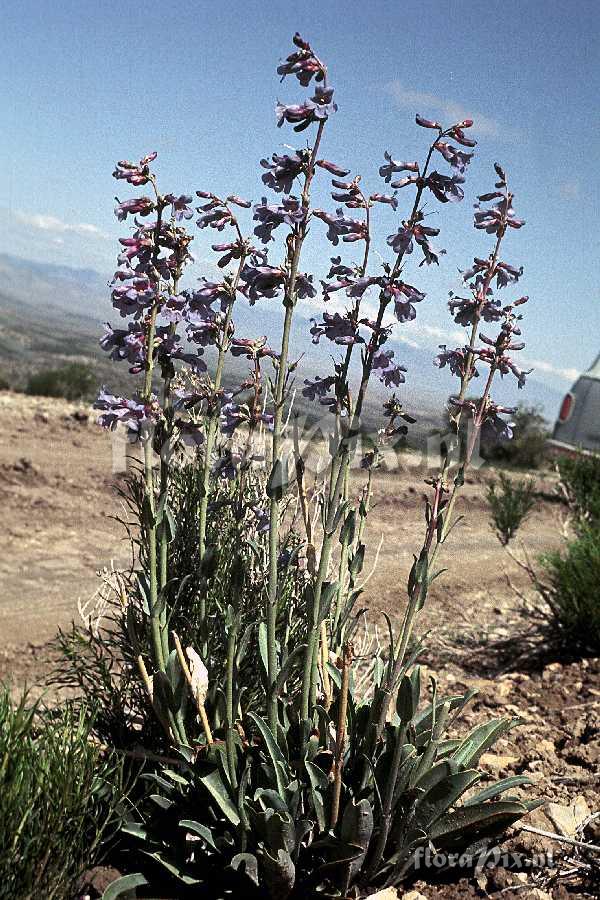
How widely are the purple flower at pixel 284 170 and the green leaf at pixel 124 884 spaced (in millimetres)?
1801

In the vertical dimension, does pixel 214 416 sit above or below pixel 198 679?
above

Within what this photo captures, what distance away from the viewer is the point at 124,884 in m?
2.18

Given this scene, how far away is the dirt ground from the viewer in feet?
8.73

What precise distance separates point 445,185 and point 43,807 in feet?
5.99

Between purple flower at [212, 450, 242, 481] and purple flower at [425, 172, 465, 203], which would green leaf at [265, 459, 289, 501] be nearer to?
purple flower at [212, 450, 242, 481]

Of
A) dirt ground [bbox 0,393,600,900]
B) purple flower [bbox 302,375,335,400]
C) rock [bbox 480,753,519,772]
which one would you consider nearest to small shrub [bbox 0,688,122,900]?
dirt ground [bbox 0,393,600,900]

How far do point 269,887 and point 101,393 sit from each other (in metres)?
1.35

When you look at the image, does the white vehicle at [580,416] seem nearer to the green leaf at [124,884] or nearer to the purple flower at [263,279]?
the purple flower at [263,279]

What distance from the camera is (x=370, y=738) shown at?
7.43ft

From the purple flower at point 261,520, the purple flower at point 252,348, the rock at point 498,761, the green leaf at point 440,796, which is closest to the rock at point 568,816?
the rock at point 498,761

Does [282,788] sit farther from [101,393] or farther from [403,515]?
[403,515]

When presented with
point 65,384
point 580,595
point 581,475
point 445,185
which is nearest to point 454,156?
point 445,185

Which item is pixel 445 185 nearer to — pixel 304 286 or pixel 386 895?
pixel 304 286

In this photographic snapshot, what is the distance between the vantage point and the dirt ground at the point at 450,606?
266 centimetres
